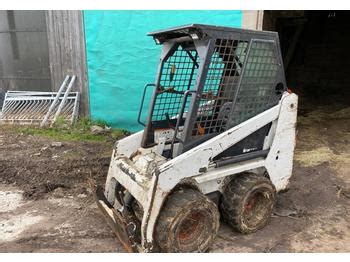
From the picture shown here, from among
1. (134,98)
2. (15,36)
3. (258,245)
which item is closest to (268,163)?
(258,245)

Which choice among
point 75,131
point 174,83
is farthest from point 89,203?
point 75,131

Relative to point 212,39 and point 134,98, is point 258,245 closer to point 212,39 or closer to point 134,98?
point 212,39

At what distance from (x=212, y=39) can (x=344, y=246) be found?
2209mm

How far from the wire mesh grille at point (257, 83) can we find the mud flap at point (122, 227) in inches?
50.4

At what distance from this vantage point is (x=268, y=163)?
10.9ft

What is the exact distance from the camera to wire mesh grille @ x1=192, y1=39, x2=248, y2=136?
115 inches

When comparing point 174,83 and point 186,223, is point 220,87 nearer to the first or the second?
point 174,83

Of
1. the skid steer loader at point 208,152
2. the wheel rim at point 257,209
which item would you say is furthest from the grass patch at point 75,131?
the wheel rim at point 257,209

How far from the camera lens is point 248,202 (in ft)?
10.3

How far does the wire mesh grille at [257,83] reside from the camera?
3.04 meters

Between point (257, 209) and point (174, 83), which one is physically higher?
point (174, 83)

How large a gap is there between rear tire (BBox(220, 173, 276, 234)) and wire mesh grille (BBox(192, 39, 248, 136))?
22.2 inches

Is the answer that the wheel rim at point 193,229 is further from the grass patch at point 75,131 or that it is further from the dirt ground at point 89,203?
the grass patch at point 75,131

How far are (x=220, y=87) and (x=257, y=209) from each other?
1.27 meters
